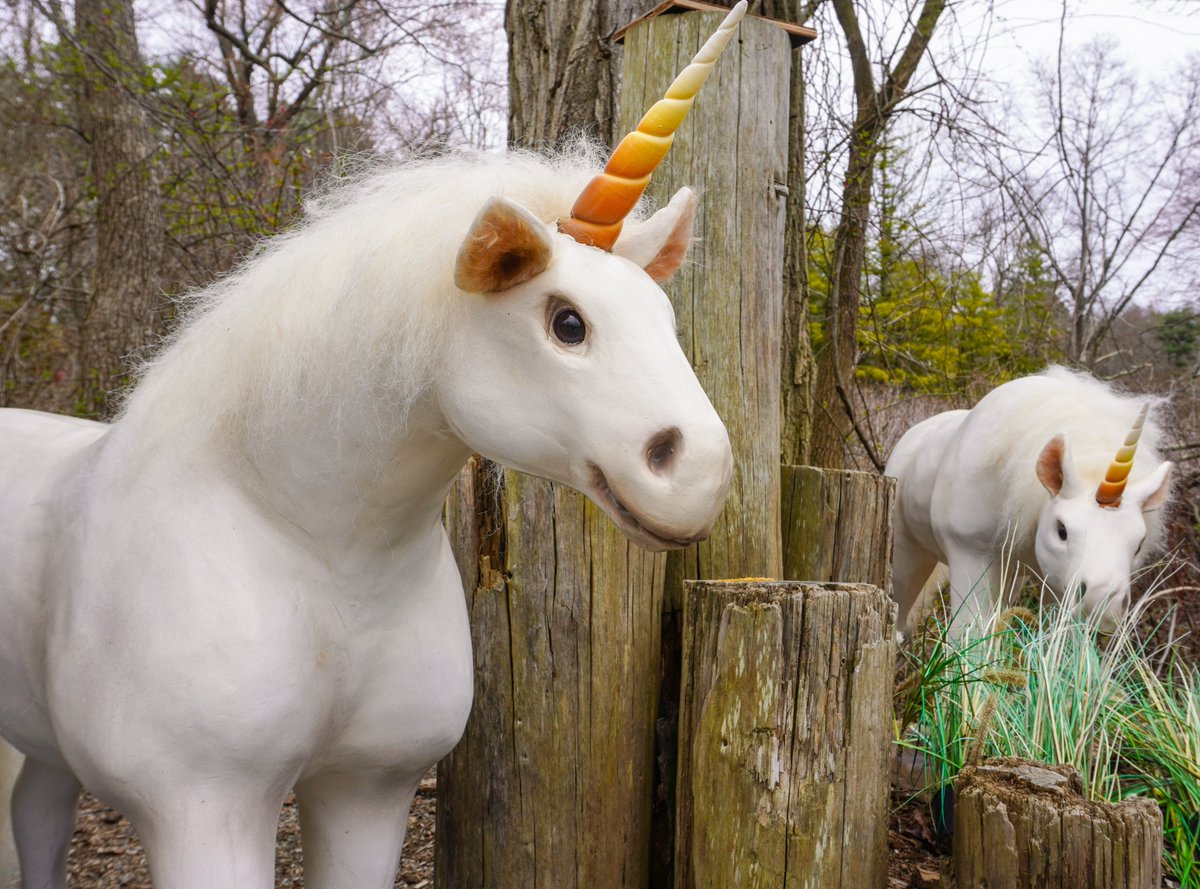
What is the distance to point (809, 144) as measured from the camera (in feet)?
15.3

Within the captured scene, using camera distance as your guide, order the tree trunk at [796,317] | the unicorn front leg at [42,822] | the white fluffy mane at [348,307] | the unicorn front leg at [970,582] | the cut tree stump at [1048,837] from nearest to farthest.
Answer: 1. the white fluffy mane at [348,307]
2. the cut tree stump at [1048,837]
3. the unicorn front leg at [42,822]
4. the tree trunk at [796,317]
5. the unicorn front leg at [970,582]

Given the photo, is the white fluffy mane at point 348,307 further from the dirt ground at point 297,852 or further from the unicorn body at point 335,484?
the dirt ground at point 297,852

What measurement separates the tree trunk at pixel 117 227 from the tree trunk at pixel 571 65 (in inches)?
130

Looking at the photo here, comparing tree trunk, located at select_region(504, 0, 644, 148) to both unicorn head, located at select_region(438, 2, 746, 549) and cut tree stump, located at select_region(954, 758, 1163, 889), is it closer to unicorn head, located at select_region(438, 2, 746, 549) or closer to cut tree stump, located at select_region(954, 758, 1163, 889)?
unicorn head, located at select_region(438, 2, 746, 549)

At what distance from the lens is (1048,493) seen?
11.2ft

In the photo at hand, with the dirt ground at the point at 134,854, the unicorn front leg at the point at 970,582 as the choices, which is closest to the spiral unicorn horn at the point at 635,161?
the dirt ground at the point at 134,854

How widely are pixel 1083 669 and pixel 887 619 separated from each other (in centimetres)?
120

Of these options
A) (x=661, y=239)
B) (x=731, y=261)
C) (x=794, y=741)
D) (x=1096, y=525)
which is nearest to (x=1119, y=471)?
(x=1096, y=525)

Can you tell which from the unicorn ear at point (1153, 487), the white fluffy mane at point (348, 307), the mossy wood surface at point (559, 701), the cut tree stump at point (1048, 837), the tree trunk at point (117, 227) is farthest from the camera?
the tree trunk at point (117, 227)

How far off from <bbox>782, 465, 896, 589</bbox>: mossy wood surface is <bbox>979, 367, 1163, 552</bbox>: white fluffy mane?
1262mm

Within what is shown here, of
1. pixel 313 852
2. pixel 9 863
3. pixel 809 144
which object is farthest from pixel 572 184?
pixel 809 144

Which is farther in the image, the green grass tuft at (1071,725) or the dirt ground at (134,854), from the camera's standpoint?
the dirt ground at (134,854)

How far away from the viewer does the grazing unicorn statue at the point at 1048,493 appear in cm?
317

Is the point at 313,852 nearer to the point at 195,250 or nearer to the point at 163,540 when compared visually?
the point at 163,540
